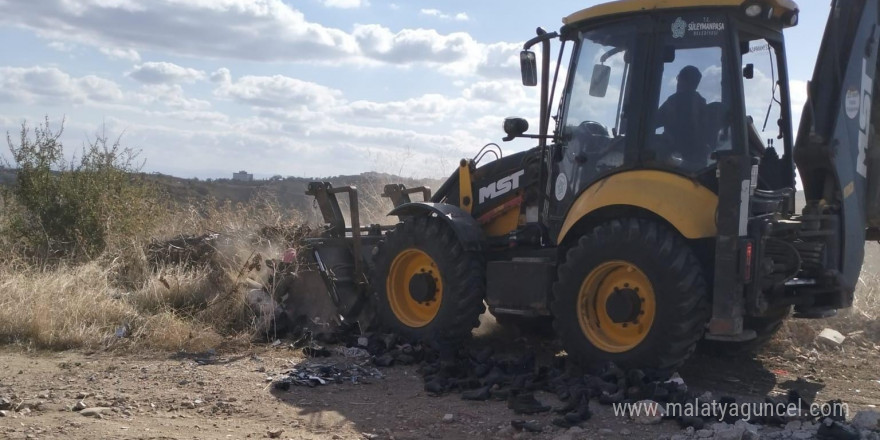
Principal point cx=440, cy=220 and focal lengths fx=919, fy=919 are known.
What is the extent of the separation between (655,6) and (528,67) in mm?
1150

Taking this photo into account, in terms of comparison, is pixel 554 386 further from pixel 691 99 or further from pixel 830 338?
pixel 830 338

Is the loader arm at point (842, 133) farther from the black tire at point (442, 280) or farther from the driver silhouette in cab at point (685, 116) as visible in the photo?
the black tire at point (442, 280)

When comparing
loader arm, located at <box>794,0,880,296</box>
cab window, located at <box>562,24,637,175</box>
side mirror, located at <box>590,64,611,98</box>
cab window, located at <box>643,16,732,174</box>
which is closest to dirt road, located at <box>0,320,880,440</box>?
loader arm, located at <box>794,0,880,296</box>

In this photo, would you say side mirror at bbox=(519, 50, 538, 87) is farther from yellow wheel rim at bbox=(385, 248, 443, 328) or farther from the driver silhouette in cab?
yellow wheel rim at bbox=(385, 248, 443, 328)

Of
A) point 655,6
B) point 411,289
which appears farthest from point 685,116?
point 411,289

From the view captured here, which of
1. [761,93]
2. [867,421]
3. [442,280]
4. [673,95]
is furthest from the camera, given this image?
[442,280]

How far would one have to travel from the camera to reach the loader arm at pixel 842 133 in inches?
276

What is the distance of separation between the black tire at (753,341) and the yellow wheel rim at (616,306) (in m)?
1.55

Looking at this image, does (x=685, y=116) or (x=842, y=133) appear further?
(x=842, y=133)

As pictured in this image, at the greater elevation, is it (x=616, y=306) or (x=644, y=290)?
(x=644, y=290)

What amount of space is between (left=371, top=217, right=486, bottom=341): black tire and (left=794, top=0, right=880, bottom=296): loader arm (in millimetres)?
2826

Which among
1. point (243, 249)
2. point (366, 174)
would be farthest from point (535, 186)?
point (366, 174)

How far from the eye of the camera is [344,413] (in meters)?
6.18

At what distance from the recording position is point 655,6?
276 inches
